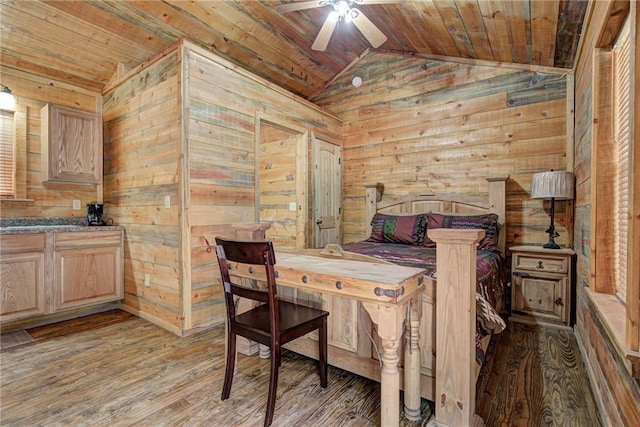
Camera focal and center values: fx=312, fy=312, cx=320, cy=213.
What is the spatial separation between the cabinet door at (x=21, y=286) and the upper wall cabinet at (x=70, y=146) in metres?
0.89

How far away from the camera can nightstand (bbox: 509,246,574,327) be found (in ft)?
9.18

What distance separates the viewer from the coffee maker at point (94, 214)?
11.7ft

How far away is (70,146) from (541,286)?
4.91 meters

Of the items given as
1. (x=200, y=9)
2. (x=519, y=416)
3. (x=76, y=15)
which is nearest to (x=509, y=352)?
(x=519, y=416)

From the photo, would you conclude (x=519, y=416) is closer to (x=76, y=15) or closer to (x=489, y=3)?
(x=489, y=3)

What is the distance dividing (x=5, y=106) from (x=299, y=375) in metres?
3.71

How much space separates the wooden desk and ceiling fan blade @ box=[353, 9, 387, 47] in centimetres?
197

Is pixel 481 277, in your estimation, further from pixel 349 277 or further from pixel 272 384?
pixel 272 384

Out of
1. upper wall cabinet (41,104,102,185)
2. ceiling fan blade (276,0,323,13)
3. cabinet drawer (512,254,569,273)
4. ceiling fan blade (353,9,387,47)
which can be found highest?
ceiling fan blade (276,0,323,13)

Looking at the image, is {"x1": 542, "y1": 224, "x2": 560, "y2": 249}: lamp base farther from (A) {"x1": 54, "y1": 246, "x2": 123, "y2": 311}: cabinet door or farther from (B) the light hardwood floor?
(A) {"x1": 54, "y1": 246, "x2": 123, "y2": 311}: cabinet door

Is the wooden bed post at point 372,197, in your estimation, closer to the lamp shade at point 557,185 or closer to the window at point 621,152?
the lamp shade at point 557,185

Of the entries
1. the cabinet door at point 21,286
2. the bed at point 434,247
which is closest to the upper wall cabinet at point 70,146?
the cabinet door at point 21,286

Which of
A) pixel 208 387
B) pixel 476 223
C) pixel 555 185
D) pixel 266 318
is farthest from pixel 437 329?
pixel 555 185

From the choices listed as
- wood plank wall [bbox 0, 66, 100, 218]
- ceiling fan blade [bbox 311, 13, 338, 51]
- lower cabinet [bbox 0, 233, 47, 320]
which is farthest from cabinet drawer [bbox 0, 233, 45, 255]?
ceiling fan blade [bbox 311, 13, 338, 51]
